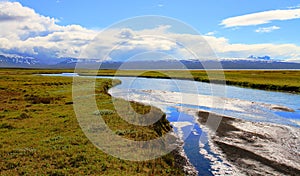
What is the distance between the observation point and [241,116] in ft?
120

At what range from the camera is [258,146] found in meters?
23.2

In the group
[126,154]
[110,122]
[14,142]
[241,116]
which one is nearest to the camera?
[126,154]

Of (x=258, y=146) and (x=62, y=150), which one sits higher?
(x=62, y=150)

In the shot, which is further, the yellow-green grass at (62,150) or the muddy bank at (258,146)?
the muddy bank at (258,146)

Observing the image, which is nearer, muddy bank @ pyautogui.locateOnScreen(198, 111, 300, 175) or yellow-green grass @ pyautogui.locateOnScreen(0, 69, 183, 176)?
yellow-green grass @ pyautogui.locateOnScreen(0, 69, 183, 176)

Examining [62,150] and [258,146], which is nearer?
[62,150]

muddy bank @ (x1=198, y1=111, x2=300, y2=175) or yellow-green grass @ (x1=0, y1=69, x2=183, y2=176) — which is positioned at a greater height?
yellow-green grass @ (x1=0, y1=69, x2=183, y2=176)

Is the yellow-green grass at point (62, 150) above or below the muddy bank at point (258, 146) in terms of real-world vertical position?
above

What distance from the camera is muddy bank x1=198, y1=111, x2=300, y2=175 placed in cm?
1841

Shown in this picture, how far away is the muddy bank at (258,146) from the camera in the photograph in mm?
18406

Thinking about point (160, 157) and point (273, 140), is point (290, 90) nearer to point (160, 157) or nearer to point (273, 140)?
point (273, 140)

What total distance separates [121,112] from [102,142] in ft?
42.1

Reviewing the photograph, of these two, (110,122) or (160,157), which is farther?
(110,122)

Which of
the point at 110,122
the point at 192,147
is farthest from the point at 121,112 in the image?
the point at 192,147
